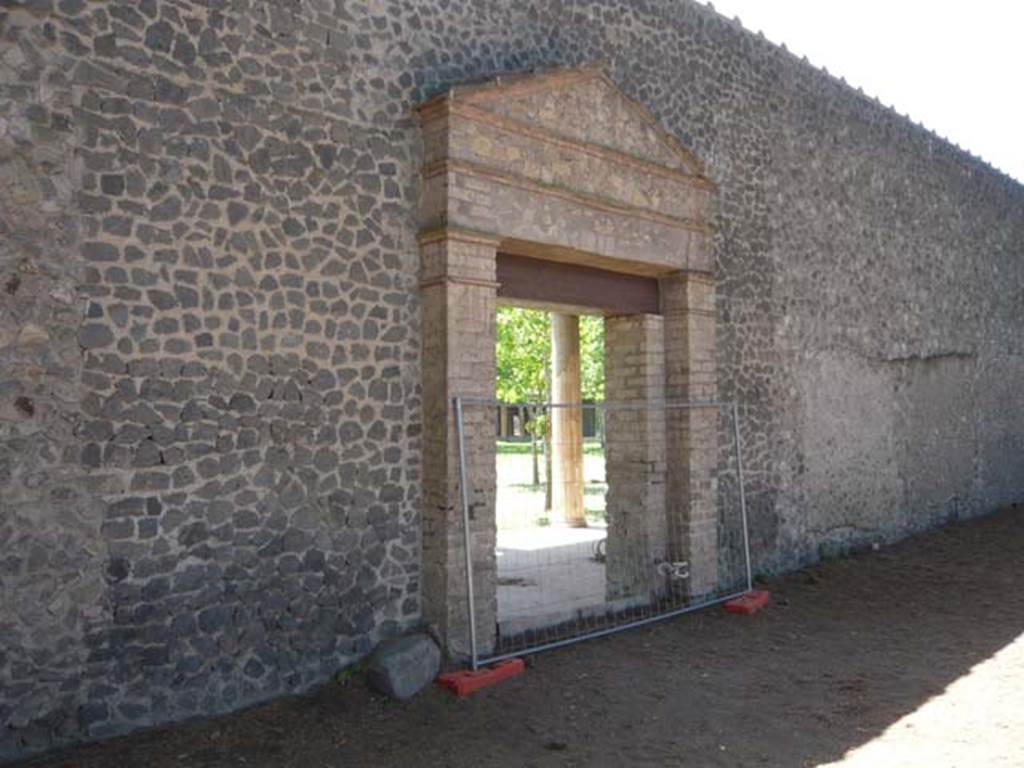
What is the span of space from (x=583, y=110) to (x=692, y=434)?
3222 millimetres

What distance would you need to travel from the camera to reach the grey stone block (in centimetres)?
577

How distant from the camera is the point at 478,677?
6.02 m

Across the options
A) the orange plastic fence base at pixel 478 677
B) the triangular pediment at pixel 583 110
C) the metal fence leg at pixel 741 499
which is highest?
the triangular pediment at pixel 583 110

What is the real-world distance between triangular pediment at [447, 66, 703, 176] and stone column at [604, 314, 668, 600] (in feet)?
5.16

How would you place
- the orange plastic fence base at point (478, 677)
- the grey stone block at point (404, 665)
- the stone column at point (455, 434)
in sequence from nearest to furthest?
the grey stone block at point (404, 665)
the orange plastic fence base at point (478, 677)
the stone column at point (455, 434)

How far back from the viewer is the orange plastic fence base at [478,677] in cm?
591

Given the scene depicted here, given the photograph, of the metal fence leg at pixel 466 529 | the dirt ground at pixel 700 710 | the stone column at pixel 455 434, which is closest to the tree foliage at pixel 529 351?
the dirt ground at pixel 700 710

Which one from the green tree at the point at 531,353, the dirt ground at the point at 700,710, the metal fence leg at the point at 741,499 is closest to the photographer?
the dirt ground at the point at 700,710

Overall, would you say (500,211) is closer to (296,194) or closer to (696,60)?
(296,194)

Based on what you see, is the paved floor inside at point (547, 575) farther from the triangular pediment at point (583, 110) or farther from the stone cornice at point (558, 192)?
the triangular pediment at point (583, 110)

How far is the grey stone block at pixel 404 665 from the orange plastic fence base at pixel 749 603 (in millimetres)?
3414

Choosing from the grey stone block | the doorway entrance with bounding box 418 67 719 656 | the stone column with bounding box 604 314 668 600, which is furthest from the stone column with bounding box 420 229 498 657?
the stone column with bounding box 604 314 668 600

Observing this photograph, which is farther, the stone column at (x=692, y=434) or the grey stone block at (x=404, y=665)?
the stone column at (x=692, y=434)

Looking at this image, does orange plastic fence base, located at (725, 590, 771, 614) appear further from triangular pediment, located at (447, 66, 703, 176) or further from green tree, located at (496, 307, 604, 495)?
green tree, located at (496, 307, 604, 495)
